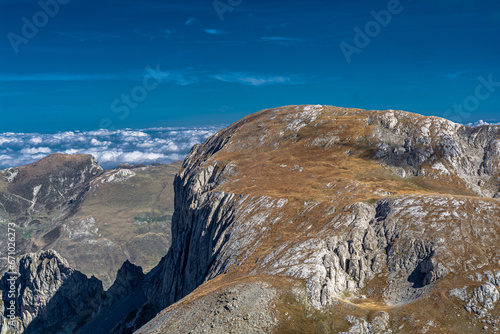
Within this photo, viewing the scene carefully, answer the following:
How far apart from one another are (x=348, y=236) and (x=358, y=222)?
4.51m

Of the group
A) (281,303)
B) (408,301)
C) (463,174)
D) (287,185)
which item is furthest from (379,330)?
(463,174)

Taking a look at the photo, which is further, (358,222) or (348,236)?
(358,222)

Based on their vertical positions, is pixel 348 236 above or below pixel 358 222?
below

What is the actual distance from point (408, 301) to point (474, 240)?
1719 centimetres

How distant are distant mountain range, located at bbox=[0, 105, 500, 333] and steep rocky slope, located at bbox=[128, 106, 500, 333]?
0.89ft

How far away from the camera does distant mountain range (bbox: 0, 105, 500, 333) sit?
51.8 m

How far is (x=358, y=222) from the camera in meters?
69.9

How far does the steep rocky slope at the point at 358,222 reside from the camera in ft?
177

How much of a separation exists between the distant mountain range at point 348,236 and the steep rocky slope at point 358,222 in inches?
10.6

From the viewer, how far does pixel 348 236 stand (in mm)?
67250

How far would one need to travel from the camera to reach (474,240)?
6041 centimetres

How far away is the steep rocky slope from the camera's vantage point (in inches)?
2124

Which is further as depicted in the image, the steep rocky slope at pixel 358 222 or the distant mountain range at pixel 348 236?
the steep rocky slope at pixel 358 222

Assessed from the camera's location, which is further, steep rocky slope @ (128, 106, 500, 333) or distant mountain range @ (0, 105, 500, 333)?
steep rocky slope @ (128, 106, 500, 333)
